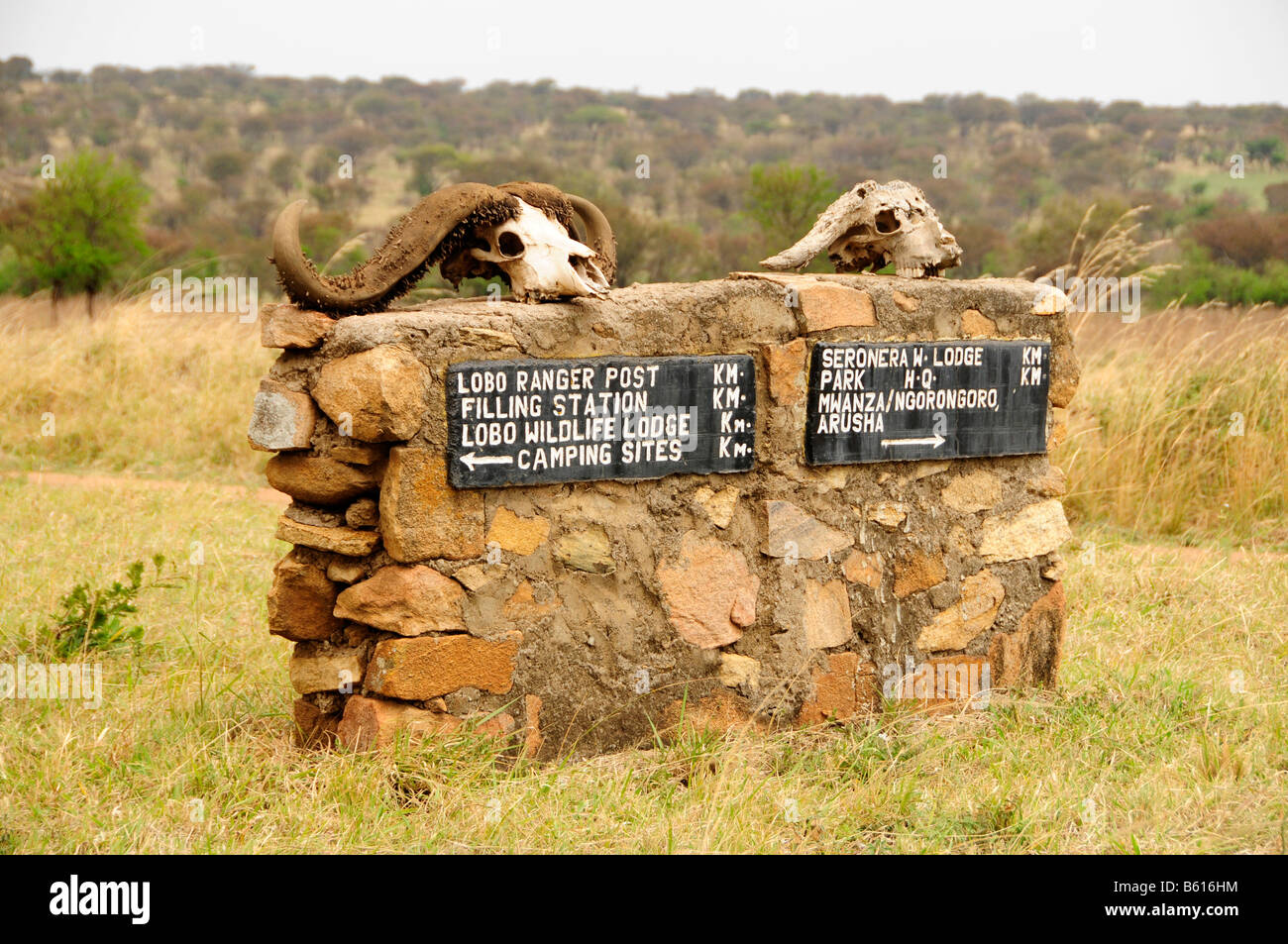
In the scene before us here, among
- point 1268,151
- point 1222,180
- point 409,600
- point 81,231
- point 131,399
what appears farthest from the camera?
point 1222,180

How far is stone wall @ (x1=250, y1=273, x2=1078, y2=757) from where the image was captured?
11.9 ft

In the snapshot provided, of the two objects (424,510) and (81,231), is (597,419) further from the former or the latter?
(81,231)

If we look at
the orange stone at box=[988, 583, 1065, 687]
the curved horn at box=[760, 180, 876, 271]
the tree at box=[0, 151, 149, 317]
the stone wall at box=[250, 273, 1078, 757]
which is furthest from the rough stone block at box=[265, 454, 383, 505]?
the tree at box=[0, 151, 149, 317]

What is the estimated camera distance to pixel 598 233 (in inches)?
177

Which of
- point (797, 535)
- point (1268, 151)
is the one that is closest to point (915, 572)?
point (797, 535)

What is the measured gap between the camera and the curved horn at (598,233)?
14.6ft

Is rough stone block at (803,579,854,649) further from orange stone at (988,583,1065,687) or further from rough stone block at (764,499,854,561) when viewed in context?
orange stone at (988,583,1065,687)

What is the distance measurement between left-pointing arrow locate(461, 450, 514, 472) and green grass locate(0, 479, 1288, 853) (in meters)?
0.76

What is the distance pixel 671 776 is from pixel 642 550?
2.17 ft

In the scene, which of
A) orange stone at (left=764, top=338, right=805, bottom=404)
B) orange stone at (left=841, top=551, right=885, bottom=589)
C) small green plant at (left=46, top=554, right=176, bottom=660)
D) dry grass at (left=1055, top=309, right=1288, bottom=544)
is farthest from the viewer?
dry grass at (left=1055, top=309, right=1288, bottom=544)

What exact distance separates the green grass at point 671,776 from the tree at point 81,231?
31.8 feet

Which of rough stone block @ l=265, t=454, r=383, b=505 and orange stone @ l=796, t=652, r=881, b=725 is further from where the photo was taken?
orange stone @ l=796, t=652, r=881, b=725

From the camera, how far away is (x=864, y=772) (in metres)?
4.03

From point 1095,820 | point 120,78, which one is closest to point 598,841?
point 1095,820
